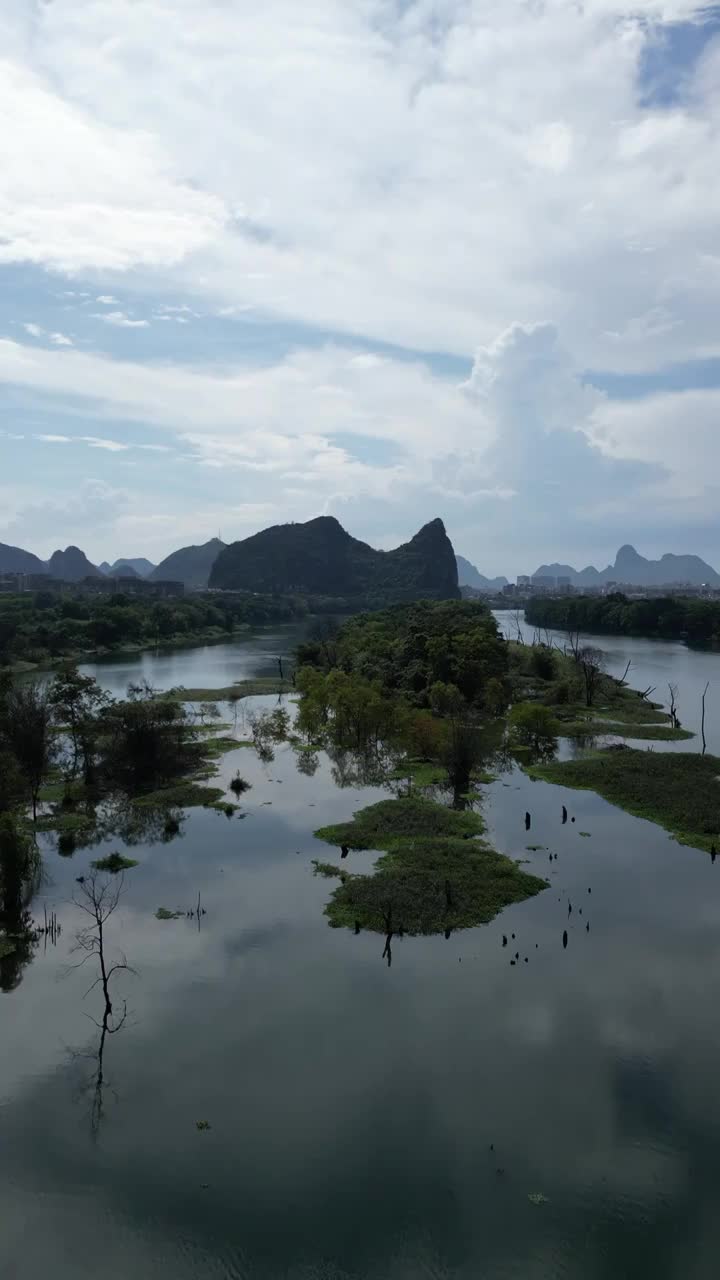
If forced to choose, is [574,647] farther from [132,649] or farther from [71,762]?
[132,649]

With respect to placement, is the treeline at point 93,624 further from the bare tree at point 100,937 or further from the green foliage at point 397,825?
the bare tree at point 100,937

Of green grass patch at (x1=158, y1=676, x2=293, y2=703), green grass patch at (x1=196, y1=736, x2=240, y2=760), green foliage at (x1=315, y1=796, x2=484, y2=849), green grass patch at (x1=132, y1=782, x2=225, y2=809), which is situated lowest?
green foliage at (x1=315, y1=796, x2=484, y2=849)

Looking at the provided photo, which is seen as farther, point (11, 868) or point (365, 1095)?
point (11, 868)

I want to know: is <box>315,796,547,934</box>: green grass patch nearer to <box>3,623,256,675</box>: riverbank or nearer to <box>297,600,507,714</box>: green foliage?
<box>297,600,507,714</box>: green foliage

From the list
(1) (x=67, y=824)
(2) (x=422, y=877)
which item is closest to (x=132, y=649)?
(1) (x=67, y=824)

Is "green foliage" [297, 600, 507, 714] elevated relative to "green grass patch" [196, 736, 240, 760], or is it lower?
elevated

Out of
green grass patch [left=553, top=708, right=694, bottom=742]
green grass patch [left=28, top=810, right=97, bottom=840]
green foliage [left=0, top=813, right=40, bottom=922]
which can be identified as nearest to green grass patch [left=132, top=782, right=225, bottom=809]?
green grass patch [left=28, top=810, right=97, bottom=840]

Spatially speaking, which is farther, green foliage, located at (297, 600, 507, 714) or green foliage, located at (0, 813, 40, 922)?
green foliage, located at (297, 600, 507, 714)

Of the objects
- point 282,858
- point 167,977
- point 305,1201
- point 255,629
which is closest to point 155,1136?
point 305,1201
